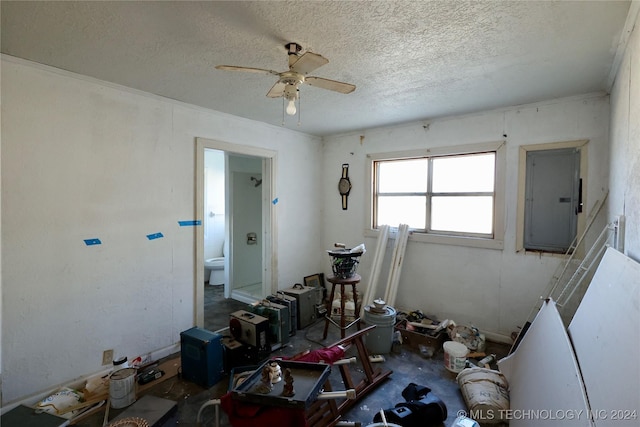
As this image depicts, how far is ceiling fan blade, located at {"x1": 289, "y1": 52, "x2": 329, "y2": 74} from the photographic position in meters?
1.48

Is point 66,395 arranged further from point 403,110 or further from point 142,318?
point 403,110

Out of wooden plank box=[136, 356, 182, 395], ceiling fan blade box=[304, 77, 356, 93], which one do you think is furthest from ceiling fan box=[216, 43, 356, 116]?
wooden plank box=[136, 356, 182, 395]

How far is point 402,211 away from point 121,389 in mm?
3392

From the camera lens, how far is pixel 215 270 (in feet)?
17.3

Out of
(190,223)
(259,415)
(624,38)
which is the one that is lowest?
(259,415)

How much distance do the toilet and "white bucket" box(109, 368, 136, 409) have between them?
9.81 feet

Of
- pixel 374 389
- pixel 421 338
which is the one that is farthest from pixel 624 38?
pixel 374 389

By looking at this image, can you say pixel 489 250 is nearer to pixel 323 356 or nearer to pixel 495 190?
pixel 495 190

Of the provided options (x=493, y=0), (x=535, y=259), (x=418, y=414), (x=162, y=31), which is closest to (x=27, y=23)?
(x=162, y=31)

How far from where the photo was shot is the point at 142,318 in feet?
8.84

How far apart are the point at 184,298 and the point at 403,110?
3.06 metres

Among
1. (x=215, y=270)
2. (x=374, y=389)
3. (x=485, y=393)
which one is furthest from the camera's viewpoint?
(x=215, y=270)

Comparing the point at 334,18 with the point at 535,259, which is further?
the point at 535,259

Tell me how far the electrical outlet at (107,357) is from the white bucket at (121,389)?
0.36 metres
